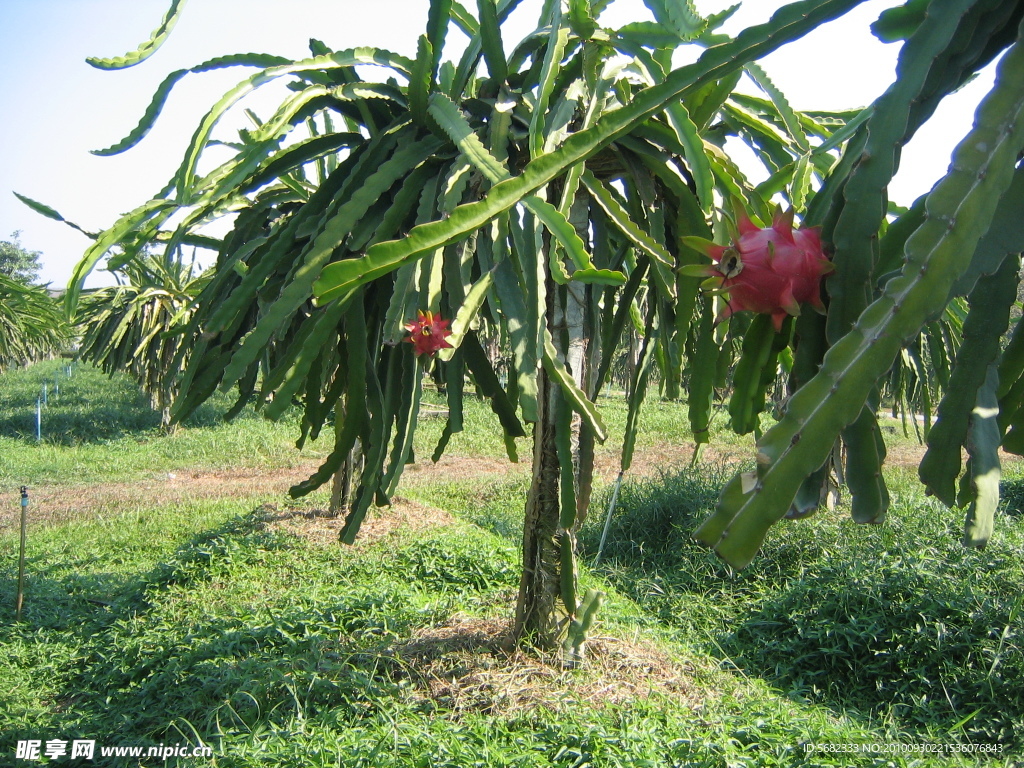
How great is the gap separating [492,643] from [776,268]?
2.70m

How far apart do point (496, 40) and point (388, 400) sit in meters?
1.28

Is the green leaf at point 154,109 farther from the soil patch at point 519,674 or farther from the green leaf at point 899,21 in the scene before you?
the soil patch at point 519,674

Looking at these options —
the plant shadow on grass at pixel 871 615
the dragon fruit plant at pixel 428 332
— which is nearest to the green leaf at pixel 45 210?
the dragon fruit plant at pixel 428 332

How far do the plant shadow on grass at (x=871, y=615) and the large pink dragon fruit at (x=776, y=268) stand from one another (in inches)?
113

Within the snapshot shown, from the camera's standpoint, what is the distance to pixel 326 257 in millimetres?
2242

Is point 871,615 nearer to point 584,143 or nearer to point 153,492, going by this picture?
point 584,143

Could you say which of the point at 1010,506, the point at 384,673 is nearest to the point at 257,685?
the point at 384,673

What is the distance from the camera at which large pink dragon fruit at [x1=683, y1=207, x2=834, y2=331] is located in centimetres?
106

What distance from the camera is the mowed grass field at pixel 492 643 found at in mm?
2820

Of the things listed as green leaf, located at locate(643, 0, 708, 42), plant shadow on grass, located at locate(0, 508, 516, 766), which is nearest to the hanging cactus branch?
green leaf, located at locate(643, 0, 708, 42)

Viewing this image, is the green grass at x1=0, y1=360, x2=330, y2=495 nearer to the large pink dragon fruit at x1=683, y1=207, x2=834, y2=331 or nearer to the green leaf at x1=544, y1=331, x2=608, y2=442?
the green leaf at x1=544, y1=331, x2=608, y2=442

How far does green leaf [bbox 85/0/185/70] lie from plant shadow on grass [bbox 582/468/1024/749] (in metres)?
3.59

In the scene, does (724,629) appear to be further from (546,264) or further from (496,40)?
(496,40)

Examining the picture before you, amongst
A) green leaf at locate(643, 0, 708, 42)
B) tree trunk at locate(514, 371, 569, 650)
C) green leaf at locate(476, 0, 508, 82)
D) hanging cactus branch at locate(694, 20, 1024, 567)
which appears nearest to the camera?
hanging cactus branch at locate(694, 20, 1024, 567)
